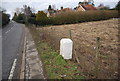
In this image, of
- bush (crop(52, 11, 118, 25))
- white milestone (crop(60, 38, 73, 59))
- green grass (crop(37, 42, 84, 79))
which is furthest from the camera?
bush (crop(52, 11, 118, 25))

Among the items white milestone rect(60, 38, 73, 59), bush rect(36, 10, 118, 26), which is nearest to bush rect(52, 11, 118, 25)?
bush rect(36, 10, 118, 26)

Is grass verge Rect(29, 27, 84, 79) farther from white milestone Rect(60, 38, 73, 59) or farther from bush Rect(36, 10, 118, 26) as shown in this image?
bush Rect(36, 10, 118, 26)

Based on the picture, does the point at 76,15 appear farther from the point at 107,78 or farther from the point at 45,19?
the point at 107,78

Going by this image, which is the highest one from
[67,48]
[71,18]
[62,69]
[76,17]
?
[76,17]

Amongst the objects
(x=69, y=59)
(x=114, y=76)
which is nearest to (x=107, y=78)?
(x=114, y=76)

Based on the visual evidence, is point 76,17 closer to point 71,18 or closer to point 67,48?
point 71,18

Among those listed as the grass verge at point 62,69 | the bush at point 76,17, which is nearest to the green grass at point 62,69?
the grass verge at point 62,69

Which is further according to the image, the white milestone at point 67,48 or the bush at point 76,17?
the bush at point 76,17

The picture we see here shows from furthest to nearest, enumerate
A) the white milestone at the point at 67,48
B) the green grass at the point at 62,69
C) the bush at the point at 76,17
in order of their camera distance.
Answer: the bush at the point at 76,17 → the white milestone at the point at 67,48 → the green grass at the point at 62,69

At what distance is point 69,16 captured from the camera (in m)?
35.2

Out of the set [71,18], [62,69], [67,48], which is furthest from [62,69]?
[71,18]

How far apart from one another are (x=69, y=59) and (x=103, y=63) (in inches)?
58.7

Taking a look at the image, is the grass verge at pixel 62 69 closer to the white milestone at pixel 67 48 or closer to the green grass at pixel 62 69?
the green grass at pixel 62 69

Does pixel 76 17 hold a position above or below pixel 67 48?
above
